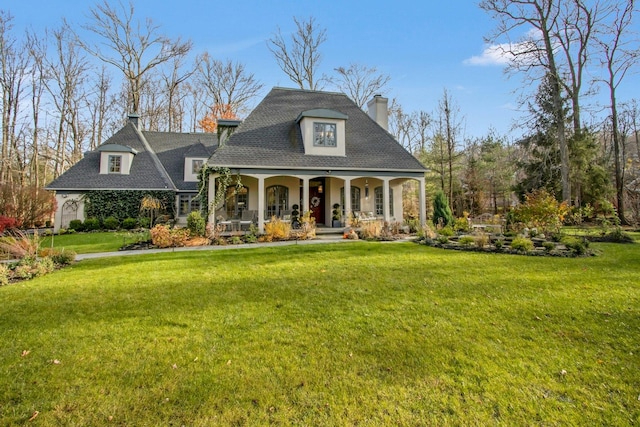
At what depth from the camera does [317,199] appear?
15.3m

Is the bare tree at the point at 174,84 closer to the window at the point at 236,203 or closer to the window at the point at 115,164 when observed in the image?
the window at the point at 115,164

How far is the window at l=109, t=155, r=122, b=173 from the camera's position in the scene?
1764cm

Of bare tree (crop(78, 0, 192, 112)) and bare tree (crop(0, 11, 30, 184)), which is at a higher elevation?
bare tree (crop(78, 0, 192, 112))

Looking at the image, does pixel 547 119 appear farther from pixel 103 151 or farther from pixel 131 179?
pixel 103 151

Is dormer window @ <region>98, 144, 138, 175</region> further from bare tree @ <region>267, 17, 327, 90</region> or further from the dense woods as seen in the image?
bare tree @ <region>267, 17, 327, 90</region>

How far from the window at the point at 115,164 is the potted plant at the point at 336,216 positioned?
13.1m

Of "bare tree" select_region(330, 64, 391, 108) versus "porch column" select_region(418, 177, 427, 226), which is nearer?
"porch column" select_region(418, 177, 427, 226)

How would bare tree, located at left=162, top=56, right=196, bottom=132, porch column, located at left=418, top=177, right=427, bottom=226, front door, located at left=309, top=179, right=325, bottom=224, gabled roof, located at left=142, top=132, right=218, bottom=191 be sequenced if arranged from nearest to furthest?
porch column, located at left=418, top=177, right=427, bottom=226
front door, located at left=309, top=179, right=325, bottom=224
gabled roof, located at left=142, top=132, right=218, bottom=191
bare tree, located at left=162, top=56, right=196, bottom=132

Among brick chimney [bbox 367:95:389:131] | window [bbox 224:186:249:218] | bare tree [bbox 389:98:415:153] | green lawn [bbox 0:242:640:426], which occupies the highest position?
bare tree [bbox 389:98:415:153]

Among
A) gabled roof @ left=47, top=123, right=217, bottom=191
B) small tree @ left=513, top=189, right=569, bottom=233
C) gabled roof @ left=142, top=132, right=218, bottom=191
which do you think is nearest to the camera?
small tree @ left=513, top=189, right=569, bottom=233

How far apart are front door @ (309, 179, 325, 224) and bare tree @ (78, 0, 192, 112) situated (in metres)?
17.9

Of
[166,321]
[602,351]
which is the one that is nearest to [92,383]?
[166,321]

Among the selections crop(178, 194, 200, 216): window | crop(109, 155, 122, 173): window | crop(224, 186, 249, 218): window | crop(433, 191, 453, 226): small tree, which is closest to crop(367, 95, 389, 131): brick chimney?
crop(433, 191, 453, 226): small tree

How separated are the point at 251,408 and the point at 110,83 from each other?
33665mm
